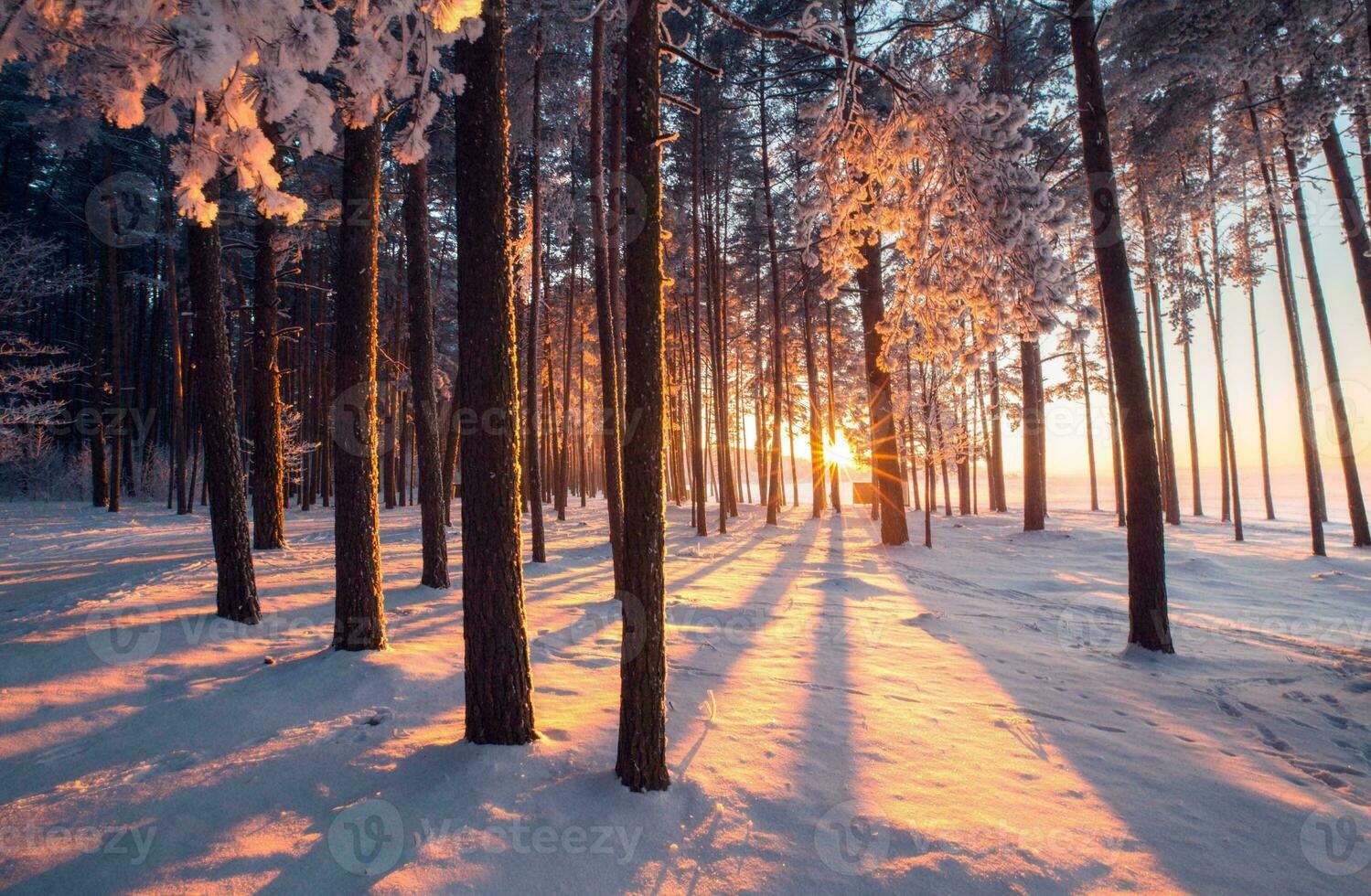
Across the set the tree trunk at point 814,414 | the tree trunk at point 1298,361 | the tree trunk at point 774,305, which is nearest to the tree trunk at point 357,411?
the tree trunk at point 774,305

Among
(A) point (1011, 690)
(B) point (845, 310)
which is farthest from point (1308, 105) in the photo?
(B) point (845, 310)

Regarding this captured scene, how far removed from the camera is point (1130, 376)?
21.3 ft

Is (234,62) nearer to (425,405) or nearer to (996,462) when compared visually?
(425,405)

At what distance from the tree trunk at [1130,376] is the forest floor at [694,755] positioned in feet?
Answer: 2.04

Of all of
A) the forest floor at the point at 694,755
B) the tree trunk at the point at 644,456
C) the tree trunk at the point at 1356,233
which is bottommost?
the forest floor at the point at 694,755

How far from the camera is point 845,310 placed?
87.1ft

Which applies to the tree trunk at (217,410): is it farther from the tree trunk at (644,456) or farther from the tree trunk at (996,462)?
the tree trunk at (996,462)

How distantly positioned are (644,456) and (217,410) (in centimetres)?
573

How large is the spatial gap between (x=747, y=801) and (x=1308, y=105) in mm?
12266

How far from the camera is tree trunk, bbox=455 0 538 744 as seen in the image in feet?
11.3

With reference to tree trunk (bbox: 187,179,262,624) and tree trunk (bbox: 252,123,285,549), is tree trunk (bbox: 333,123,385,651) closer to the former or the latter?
tree trunk (bbox: 187,179,262,624)

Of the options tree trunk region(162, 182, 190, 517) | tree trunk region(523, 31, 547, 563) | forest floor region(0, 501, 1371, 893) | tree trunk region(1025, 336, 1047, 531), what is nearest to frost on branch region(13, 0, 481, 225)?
forest floor region(0, 501, 1371, 893)

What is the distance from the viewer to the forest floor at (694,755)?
2.70 meters

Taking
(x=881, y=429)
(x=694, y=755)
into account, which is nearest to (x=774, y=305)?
(x=881, y=429)
